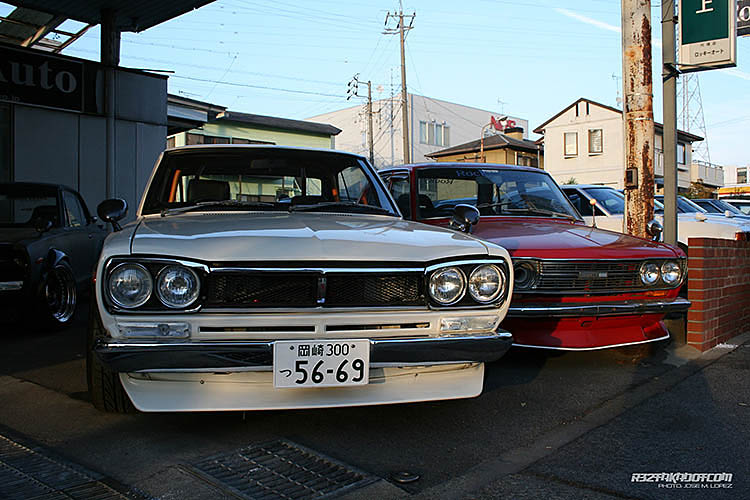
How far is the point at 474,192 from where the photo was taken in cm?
580

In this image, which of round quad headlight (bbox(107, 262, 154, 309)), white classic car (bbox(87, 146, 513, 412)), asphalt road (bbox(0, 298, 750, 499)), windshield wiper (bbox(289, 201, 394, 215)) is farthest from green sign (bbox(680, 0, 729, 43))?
round quad headlight (bbox(107, 262, 154, 309))

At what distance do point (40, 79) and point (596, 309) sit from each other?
997 centimetres

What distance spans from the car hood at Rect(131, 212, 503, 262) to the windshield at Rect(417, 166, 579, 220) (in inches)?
89.8

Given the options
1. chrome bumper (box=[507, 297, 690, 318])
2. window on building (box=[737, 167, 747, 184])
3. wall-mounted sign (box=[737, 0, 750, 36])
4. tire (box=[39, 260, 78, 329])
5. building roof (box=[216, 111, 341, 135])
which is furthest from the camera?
window on building (box=[737, 167, 747, 184])

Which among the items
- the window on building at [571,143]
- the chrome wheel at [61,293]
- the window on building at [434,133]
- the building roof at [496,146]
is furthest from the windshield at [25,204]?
the window on building at [434,133]

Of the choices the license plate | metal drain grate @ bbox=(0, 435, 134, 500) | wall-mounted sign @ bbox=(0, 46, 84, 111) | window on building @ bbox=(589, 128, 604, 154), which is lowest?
metal drain grate @ bbox=(0, 435, 134, 500)

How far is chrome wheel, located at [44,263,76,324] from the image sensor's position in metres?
6.00

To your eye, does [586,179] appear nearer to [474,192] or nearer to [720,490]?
[474,192]

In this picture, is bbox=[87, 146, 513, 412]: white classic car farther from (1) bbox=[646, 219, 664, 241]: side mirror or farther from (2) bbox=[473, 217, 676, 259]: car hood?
(1) bbox=[646, 219, 664, 241]: side mirror

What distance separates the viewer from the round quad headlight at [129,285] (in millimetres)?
2654

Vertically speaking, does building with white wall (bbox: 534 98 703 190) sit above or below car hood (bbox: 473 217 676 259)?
Answer: above

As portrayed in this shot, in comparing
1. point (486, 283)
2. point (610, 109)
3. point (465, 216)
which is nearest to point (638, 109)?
point (465, 216)

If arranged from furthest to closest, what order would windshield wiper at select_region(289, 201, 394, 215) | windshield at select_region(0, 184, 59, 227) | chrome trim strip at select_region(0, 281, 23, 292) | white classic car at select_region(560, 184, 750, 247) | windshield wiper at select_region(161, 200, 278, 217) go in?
white classic car at select_region(560, 184, 750, 247), windshield at select_region(0, 184, 59, 227), chrome trim strip at select_region(0, 281, 23, 292), windshield wiper at select_region(289, 201, 394, 215), windshield wiper at select_region(161, 200, 278, 217)

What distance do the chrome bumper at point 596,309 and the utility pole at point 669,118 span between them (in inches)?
88.3
